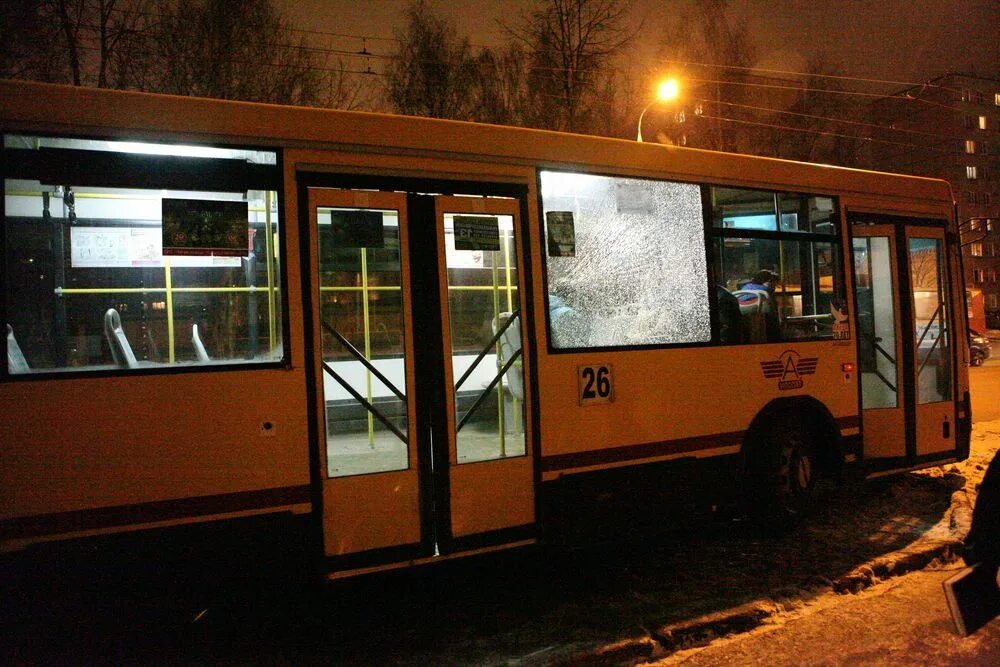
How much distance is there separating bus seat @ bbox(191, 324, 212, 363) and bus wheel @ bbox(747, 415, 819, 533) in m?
4.32

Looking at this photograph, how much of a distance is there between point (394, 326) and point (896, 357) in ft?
17.3

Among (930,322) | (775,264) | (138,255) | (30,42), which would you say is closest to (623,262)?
→ (775,264)

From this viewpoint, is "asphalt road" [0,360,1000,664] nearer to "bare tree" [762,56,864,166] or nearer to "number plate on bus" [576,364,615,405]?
"number plate on bus" [576,364,615,405]

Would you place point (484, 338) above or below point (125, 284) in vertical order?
below

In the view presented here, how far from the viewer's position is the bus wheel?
6105mm

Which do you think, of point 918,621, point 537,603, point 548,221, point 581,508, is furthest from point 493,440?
point 918,621

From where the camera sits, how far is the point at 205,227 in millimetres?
4020

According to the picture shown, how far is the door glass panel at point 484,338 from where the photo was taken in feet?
15.8

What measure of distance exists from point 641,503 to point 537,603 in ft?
3.51

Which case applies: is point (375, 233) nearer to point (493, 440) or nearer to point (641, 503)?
point (493, 440)

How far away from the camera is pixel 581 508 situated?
508 cm

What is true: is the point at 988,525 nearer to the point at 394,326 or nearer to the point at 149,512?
the point at 394,326

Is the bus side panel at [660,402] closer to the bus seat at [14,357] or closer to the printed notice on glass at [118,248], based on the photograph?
the printed notice on glass at [118,248]

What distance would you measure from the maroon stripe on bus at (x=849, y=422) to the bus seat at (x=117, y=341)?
18.7ft
